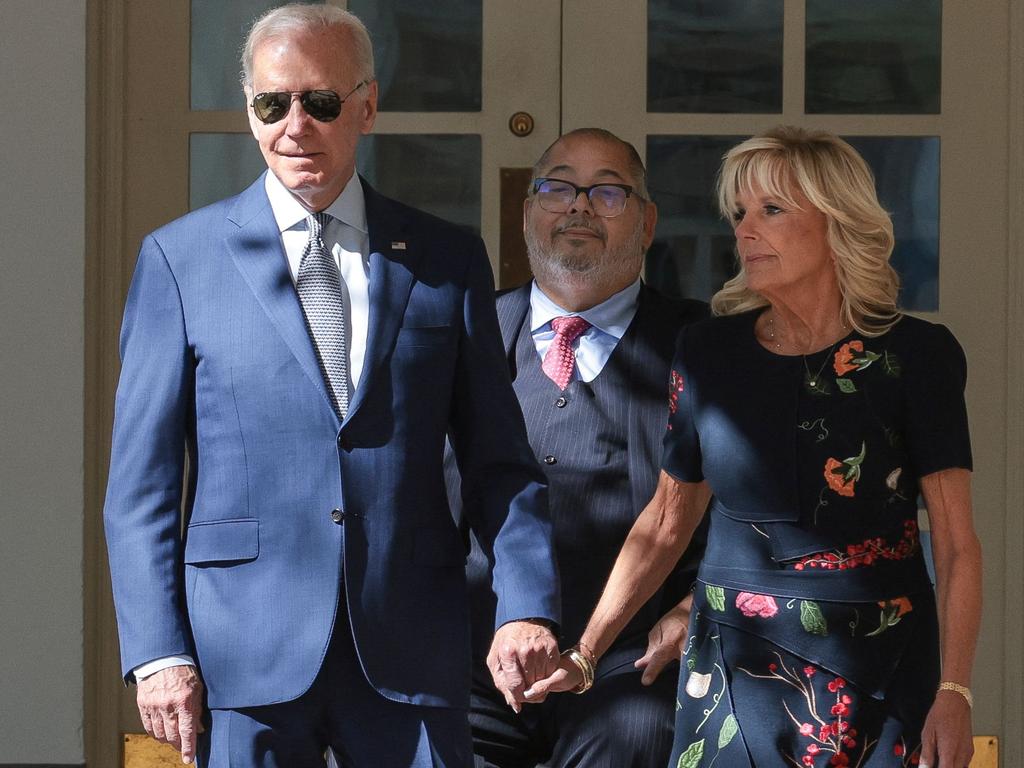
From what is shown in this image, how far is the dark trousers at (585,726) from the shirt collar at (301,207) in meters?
1.10

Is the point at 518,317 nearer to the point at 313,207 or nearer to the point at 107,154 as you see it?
the point at 313,207

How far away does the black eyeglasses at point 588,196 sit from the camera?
368 cm

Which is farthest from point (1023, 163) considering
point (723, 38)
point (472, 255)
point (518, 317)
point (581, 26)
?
point (472, 255)

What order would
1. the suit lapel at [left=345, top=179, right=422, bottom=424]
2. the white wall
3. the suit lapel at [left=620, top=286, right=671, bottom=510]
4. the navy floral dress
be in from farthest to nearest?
the white wall
the suit lapel at [left=620, top=286, right=671, bottom=510]
the navy floral dress
the suit lapel at [left=345, top=179, right=422, bottom=424]

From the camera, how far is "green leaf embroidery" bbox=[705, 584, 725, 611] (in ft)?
9.24

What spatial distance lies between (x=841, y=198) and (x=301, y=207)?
37.2 inches

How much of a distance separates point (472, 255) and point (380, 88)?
1.82 meters

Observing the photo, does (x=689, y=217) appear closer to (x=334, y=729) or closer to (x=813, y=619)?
(x=813, y=619)

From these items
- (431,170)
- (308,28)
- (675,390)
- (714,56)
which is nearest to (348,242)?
(308,28)

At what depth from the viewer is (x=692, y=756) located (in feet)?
9.21

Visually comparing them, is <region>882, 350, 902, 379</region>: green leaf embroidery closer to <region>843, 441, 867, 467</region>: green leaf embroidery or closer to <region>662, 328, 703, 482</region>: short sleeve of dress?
<region>843, 441, 867, 467</region>: green leaf embroidery

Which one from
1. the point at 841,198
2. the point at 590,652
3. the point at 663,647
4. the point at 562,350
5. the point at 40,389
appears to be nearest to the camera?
the point at 841,198

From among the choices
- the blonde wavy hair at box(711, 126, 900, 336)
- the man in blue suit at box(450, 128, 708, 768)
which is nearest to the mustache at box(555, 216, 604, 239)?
the man in blue suit at box(450, 128, 708, 768)

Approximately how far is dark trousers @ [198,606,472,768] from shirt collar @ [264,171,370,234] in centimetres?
62
